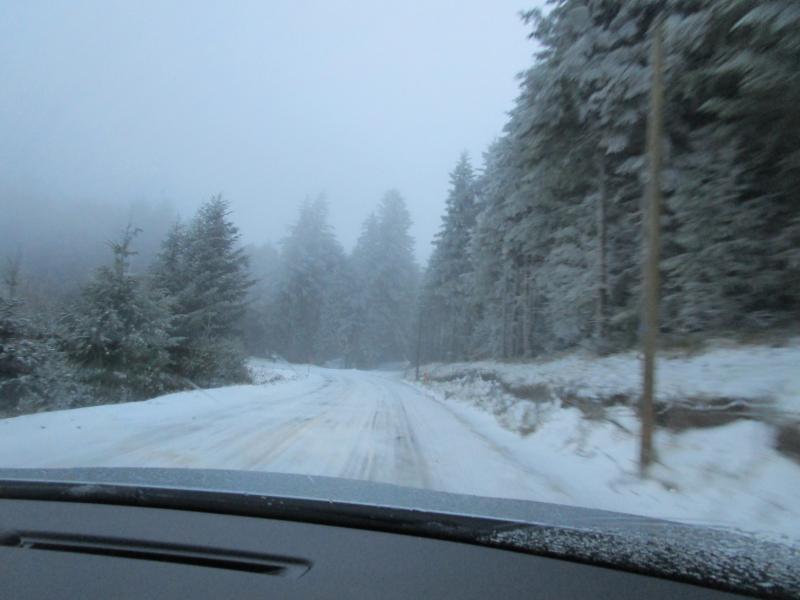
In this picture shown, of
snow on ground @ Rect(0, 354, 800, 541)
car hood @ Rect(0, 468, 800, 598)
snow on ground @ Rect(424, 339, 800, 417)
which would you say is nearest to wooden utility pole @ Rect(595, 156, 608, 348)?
snow on ground @ Rect(424, 339, 800, 417)

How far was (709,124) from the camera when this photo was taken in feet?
44.1

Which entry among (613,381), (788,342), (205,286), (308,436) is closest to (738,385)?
(788,342)

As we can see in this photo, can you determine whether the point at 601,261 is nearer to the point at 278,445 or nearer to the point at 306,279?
the point at 278,445

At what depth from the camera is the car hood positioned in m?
2.22

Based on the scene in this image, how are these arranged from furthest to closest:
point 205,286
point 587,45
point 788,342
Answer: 1. point 205,286
2. point 587,45
3. point 788,342

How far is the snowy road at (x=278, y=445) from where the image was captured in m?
7.14

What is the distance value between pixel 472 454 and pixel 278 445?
3.12 m

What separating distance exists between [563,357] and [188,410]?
38.6 ft

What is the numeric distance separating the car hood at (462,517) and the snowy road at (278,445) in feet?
11.6

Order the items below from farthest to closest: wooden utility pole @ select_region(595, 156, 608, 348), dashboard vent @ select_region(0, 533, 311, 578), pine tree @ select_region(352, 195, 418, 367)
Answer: pine tree @ select_region(352, 195, 418, 367) → wooden utility pole @ select_region(595, 156, 608, 348) → dashboard vent @ select_region(0, 533, 311, 578)

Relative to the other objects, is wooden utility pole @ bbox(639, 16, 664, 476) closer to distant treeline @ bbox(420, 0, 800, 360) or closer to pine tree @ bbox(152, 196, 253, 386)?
distant treeline @ bbox(420, 0, 800, 360)

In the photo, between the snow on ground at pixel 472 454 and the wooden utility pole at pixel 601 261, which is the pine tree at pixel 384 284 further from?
the snow on ground at pixel 472 454

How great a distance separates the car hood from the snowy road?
11.6 ft

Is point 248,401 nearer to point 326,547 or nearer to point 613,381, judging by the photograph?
point 613,381
